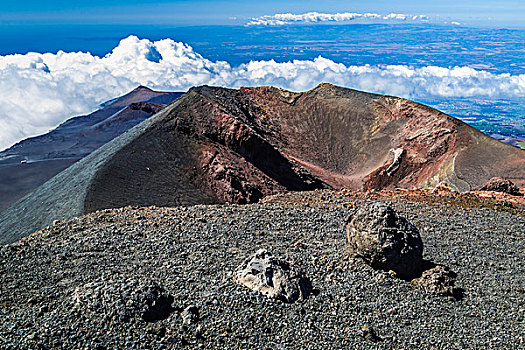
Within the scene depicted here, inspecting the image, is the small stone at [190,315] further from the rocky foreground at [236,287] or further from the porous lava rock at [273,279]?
the porous lava rock at [273,279]

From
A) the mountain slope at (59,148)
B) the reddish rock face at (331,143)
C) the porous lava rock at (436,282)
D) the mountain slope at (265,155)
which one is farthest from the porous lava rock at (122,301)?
the mountain slope at (59,148)

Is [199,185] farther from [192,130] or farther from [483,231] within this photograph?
[483,231]

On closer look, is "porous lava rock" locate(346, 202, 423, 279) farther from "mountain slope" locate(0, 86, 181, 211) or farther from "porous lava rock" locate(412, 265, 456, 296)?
"mountain slope" locate(0, 86, 181, 211)

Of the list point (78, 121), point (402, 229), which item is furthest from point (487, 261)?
point (78, 121)

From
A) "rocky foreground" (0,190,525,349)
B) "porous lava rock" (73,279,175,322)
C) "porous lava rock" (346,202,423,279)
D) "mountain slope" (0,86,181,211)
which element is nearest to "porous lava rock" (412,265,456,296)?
"rocky foreground" (0,190,525,349)

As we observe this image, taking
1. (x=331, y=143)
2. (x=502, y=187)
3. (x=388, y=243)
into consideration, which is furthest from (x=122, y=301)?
(x=331, y=143)
